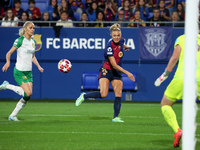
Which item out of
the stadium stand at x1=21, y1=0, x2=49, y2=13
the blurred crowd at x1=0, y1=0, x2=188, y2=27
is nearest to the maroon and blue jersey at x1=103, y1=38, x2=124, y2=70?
the blurred crowd at x1=0, y1=0, x2=188, y2=27

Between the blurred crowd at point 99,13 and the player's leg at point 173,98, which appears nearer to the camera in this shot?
the player's leg at point 173,98

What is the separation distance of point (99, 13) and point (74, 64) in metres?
2.14

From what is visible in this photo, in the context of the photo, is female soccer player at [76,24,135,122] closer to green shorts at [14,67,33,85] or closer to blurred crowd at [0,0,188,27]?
green shorts at [14,67,33,85]

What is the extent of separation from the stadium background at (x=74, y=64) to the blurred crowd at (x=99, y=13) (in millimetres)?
368

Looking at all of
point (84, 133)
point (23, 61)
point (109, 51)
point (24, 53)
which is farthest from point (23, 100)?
point (84, 133)

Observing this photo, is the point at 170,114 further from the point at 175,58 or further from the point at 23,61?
the point at 23,61

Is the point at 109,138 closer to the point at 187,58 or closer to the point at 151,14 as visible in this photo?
the point at 187,58

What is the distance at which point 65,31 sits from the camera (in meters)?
16.7

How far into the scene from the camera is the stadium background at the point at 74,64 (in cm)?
1653

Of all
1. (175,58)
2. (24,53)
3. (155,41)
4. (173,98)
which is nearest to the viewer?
(175,58)

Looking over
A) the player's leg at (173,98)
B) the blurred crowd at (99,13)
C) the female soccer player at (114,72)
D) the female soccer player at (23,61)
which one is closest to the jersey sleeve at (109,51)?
the female soccer player at (114,72)

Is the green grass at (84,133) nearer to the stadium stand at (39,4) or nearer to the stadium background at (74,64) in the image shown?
the stadium background at (74,64)

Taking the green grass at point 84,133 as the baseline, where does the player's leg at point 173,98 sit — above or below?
above

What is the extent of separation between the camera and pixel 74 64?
16891 millimetres
